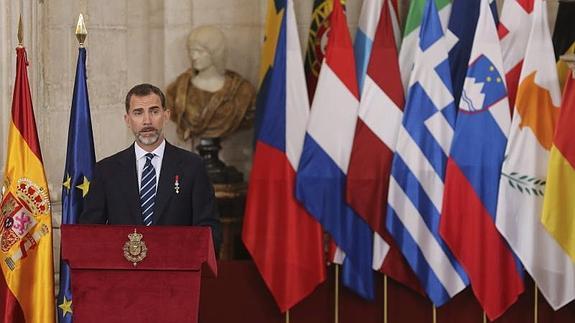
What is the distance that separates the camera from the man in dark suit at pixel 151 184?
570 centimetres

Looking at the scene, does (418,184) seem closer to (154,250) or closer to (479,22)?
(479,22)

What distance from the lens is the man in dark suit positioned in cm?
570

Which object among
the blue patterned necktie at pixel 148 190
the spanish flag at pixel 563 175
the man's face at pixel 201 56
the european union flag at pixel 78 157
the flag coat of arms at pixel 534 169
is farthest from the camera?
the man's face at pixel 201 56

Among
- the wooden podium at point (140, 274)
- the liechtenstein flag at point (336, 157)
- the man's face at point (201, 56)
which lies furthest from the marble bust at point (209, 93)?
the wooden podium at point (140, 274)

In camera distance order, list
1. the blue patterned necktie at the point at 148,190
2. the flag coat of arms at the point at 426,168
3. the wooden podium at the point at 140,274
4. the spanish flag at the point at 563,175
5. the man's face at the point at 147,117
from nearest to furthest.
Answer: the wooden podium at the point at 140,274
the man's face at the point at 147,117
the blue patterned necktie at the point at 148,190
the spanish flag at the point at 563,175
the flag coat of arms at the point at 426,168

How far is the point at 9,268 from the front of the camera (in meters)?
6.94

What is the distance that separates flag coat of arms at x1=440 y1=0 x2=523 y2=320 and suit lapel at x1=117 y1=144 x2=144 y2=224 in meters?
2.63

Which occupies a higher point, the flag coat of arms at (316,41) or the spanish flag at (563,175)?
the flag coat of arms at (316,41)

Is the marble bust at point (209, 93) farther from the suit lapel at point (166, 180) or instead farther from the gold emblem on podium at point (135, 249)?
the gold emblem on podium at point (135, 249)

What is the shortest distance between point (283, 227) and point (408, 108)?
3.37 ft

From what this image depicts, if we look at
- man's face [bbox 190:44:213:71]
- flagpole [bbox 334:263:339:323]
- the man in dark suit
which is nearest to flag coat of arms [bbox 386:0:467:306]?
flagpole [bbox 334:263:339:323]

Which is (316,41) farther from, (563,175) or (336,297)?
(563,175)

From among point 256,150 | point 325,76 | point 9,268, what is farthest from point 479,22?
point 9,268

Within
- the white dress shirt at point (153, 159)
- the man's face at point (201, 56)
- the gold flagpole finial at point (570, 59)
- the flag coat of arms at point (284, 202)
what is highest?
the gold flagpole finial at point (570, 59)
